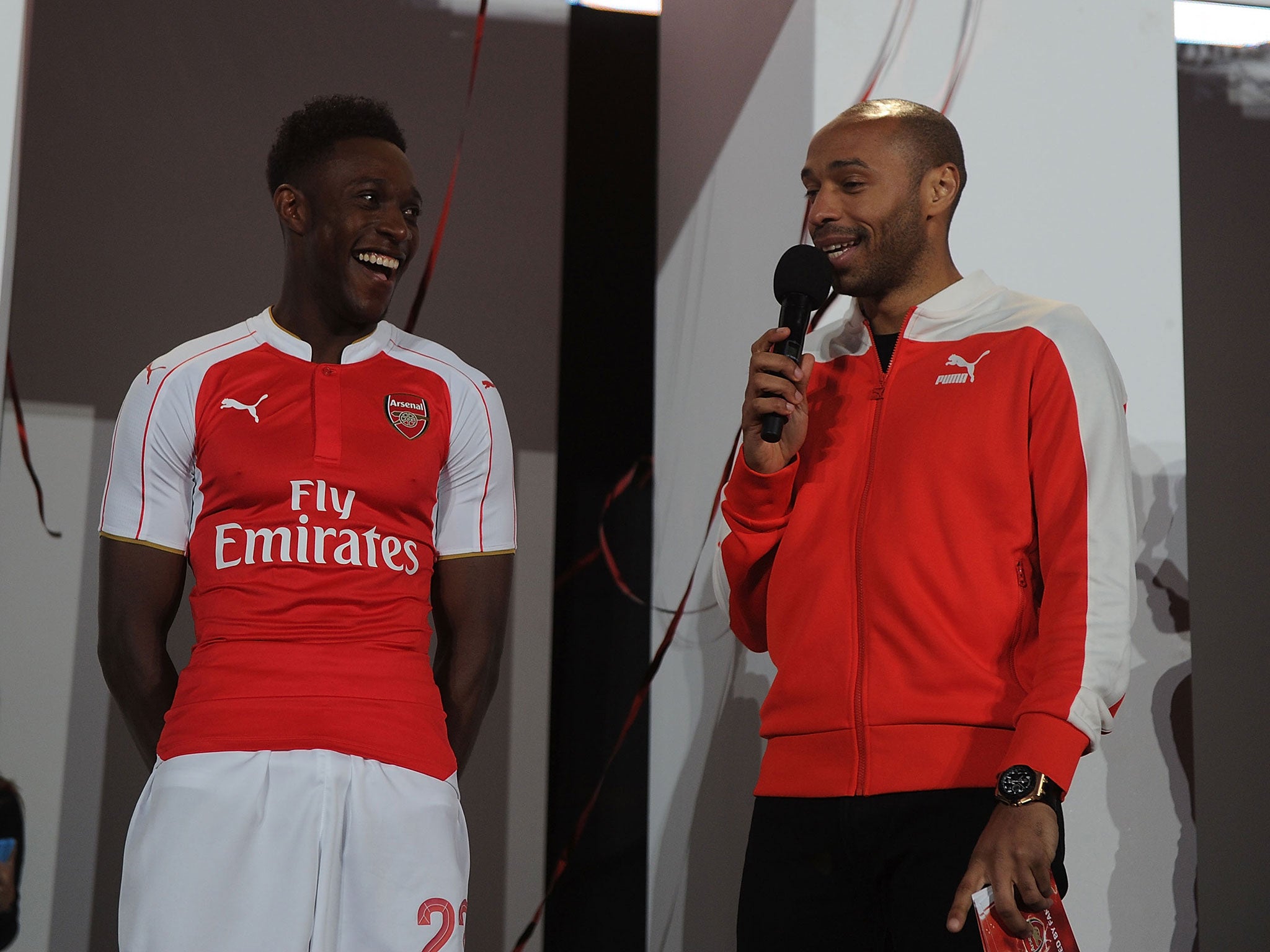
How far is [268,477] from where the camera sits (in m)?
→ 1.70

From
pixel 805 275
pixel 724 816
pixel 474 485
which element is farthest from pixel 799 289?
pixel 724 816

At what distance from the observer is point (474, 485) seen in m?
1.87

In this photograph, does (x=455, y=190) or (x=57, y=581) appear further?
(x=455, y=190)

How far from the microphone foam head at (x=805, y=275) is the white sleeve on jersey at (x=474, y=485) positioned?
1.68ft

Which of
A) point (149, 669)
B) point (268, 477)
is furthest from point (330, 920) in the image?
point (268, 477)

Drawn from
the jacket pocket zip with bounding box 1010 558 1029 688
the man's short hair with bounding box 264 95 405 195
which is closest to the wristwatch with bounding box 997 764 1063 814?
the jacket pocket zip with bounding box 1010 558 1029 688

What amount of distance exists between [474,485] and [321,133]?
0.61 meters

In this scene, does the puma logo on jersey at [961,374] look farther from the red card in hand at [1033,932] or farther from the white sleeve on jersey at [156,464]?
the white sleeve on jersey at [156,464]

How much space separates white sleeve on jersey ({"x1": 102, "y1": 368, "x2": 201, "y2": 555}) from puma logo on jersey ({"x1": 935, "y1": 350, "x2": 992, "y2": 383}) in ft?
3.28

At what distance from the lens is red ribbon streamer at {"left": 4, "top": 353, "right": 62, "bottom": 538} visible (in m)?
2.56

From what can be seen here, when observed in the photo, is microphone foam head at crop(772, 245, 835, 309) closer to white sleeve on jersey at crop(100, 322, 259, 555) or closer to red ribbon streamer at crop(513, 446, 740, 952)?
white sleeve on jersey at crop(100, 322, 259, 555)

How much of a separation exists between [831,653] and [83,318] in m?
1.84

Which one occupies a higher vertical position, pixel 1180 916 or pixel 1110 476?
pixel 1110 476

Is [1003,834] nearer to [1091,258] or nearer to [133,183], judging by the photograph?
[1091,258]
